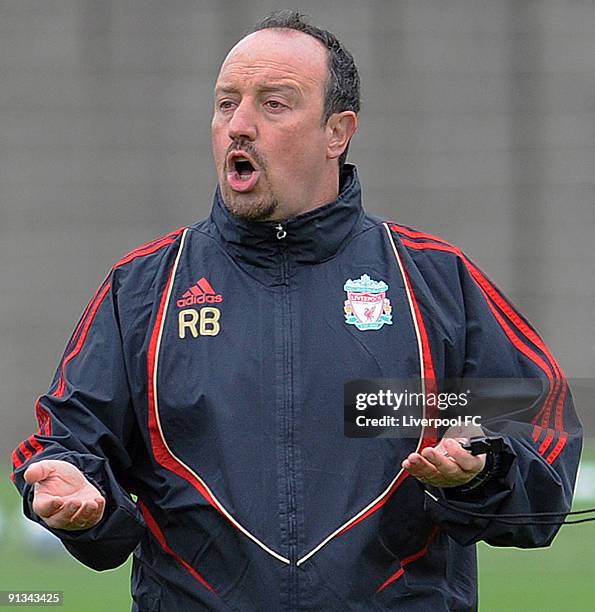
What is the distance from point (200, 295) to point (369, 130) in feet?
17.2

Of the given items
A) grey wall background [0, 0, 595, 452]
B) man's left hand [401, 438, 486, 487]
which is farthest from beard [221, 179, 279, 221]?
grey wall background [0, 0, 595, 452]

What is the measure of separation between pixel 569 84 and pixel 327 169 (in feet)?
17.4

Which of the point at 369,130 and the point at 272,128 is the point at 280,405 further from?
the point at 369,130

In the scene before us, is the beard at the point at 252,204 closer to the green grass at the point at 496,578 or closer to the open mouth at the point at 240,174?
the open mouth at the point at 240,174

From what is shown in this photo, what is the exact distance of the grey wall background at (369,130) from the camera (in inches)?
298

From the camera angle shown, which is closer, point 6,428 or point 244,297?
point 244,297

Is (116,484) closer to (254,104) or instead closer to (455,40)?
(254,104)

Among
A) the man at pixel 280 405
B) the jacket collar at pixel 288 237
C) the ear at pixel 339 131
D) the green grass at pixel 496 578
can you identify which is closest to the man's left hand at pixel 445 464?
the man at pixel 280 405

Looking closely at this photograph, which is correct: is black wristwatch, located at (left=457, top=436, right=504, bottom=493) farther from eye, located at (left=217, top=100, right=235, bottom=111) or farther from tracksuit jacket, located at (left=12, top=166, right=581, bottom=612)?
eye, located at (left=217, top=100, right=235, bottom=111)

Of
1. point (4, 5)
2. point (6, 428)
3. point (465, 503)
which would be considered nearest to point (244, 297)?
point (465, 503)

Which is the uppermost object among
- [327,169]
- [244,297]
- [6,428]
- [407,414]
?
[327,169]

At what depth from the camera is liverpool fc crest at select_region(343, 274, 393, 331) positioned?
8.09ft

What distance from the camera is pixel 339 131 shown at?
107 inches

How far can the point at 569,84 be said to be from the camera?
25.1ft
